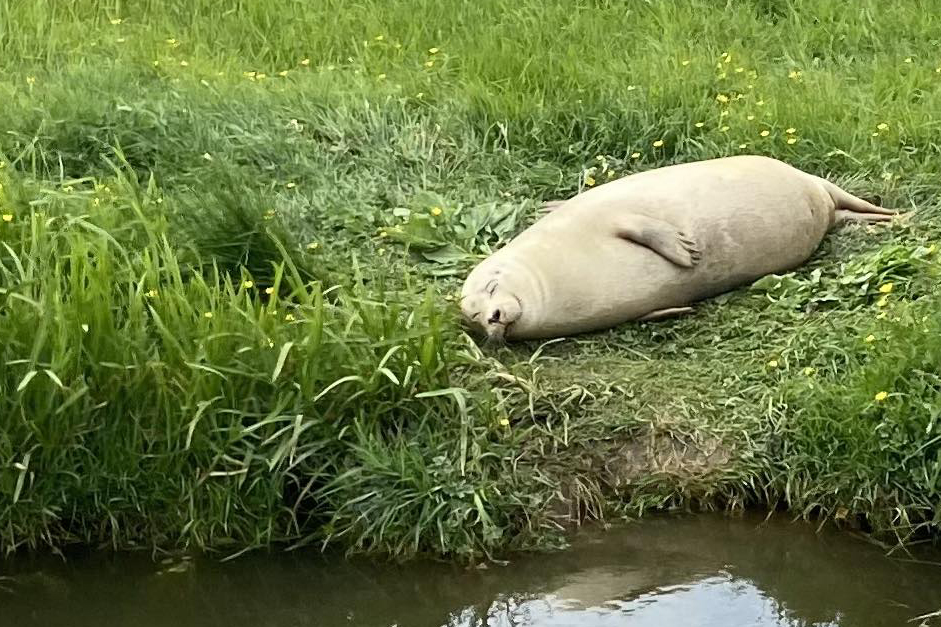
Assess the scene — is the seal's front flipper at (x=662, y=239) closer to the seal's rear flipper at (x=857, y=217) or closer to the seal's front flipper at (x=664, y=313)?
the seal's front flipper at (x=664, y=313)

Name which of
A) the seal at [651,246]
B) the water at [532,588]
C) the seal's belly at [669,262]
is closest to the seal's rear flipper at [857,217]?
the seal at [651,246]

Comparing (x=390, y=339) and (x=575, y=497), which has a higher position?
(x=390, y=339)

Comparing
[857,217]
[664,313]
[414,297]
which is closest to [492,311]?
[414,297]

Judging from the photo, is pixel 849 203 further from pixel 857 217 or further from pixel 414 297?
pixel 414 297

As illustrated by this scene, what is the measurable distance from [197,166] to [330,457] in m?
2.29

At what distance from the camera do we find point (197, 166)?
642 cm

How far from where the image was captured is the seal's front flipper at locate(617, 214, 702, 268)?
5.72 meters

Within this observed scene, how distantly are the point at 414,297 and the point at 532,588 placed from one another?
156cm

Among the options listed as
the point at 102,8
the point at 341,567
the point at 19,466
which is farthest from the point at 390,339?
the point at 102,8

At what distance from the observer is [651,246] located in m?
5.77

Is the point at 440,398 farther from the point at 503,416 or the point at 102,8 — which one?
the point at 102,8

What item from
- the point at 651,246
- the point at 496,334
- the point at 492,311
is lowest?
the point at 496,334

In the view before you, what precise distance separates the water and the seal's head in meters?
1.01

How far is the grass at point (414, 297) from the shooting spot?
4594mm
